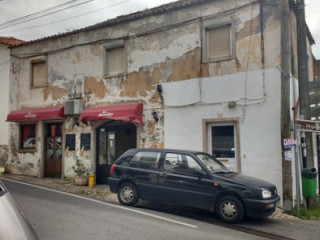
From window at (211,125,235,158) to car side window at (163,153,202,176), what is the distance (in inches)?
124

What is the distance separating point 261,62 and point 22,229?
9.94m

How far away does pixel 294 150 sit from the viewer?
9891 mm

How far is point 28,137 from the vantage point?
17.0 meters

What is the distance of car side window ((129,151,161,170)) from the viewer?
9172 millimetres

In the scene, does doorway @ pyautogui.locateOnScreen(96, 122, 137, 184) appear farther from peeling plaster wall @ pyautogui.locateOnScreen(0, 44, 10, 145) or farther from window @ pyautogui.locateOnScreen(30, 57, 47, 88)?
peeling plaster wall @ pyautogui.locateOnScreen(0, 44, 10, 145)

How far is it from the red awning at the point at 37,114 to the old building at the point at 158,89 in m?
0.05

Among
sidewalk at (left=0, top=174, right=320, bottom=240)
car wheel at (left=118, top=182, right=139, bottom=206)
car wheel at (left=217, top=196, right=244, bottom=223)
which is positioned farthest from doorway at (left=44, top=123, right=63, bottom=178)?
car wheel at (left=217, top=196, right=244, bottom=223)

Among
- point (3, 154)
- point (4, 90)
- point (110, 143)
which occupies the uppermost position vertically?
point (4, 90)

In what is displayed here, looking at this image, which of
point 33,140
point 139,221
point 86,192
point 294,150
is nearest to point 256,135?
point 294,150

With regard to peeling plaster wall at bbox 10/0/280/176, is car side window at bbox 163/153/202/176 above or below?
below

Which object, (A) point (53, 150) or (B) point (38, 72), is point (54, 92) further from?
(A) point (53, 150)

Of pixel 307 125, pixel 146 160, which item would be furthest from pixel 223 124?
pixel 146 160

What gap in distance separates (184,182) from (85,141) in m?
7.44

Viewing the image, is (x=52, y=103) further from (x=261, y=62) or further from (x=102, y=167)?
(x=261, y=62)
